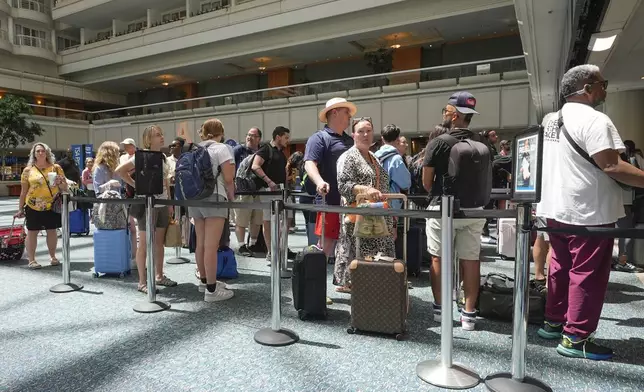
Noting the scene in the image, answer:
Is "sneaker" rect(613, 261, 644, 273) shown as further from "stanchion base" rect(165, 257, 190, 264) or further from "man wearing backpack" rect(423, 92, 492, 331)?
"stanchion base" rect(165, 257, 190, 264)

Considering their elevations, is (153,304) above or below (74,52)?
below

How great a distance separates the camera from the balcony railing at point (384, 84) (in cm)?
1455

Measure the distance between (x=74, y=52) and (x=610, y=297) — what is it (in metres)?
34.1

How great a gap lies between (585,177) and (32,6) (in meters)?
35.9

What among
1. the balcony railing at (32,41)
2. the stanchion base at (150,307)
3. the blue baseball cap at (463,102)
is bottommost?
the stanchion base at (150,307)

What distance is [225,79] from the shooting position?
28.2m

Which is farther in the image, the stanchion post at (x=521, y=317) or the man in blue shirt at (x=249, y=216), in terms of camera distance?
the man in blue shirt at (x=249, y=216)

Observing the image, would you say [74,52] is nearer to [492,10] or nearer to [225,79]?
[225,79]

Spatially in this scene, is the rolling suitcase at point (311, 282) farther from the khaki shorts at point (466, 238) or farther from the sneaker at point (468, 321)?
the sneaker at point (468, 321)

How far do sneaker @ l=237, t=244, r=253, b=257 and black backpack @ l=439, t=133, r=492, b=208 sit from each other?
12.5 feet

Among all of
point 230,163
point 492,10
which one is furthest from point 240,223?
point 492,10

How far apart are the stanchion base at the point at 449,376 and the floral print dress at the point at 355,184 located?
1178 mm

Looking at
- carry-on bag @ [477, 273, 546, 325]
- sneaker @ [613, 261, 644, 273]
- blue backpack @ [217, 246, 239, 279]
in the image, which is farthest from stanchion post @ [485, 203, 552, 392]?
sneaker @ [613, 261, 644, 273]

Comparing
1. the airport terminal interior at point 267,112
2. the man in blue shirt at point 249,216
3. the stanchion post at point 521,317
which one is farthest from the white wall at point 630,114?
the stanchion post at point 521,317
